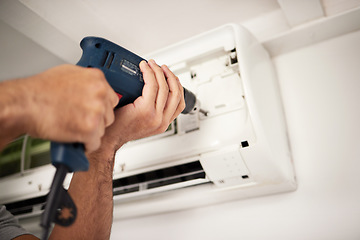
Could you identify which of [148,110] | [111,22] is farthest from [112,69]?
[111,22]

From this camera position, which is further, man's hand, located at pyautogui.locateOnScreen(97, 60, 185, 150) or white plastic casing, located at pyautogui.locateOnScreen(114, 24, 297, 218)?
white plastic casing, located at pyautogui.locateOnScreen(114, 24, 297, 218)

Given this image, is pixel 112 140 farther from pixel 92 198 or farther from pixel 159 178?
pixel 159 178

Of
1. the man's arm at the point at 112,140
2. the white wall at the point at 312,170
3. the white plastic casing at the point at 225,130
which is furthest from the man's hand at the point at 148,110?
the white wall at the point at 312,170

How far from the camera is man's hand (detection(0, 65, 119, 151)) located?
0.42 meters

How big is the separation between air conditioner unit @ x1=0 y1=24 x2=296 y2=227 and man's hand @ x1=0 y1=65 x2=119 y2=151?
449 mm

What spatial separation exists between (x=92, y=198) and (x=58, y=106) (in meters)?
0.38

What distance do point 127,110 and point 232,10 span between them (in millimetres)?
780

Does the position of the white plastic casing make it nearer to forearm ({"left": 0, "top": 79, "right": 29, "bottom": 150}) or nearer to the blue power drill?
the blue power drill

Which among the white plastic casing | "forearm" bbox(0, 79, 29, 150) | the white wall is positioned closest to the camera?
"forearm" bbox(0, 79, 29, 150)

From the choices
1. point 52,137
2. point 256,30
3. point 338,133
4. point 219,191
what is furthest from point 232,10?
point 52,137

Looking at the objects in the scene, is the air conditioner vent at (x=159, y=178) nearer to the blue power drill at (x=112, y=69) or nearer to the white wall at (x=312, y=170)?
the white wall at (x=312, y=170)

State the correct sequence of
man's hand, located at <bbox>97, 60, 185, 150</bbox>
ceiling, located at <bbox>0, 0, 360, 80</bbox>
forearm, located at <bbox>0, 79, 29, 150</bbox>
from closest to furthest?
forearm, located at <bbox>0, 79, 29, 150</bbox>
man's hand, located at <bbox>97, 60, 185, 150</bbox>
ceiling, located at <bbox>0, 0, 360, 80</bbox>

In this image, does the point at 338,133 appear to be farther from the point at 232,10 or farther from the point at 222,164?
the point at 232,10

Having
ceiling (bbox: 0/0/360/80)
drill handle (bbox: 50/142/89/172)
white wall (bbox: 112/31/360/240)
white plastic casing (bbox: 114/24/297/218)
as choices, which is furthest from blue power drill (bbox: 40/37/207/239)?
white wall (bbox: 112/31/360/240)
